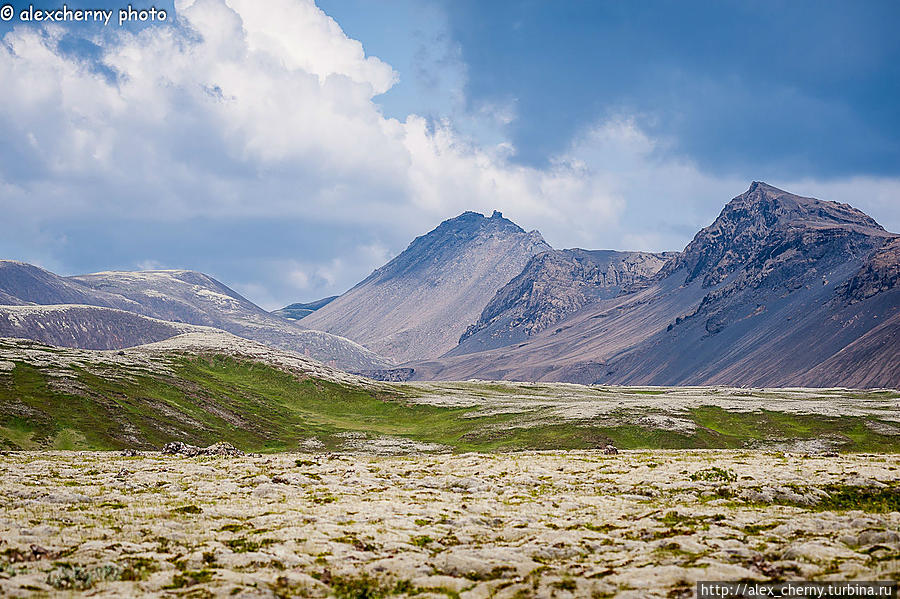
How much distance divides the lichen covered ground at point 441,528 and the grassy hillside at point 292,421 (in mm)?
43011

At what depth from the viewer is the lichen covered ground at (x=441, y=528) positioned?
21.5 meters

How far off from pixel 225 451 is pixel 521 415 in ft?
254

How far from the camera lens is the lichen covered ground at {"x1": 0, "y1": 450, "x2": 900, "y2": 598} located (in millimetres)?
21500

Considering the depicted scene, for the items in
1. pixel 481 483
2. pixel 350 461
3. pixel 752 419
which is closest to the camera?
pixel 481 483

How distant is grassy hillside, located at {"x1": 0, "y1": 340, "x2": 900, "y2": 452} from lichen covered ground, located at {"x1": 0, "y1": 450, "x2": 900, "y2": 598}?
43011 millimetres

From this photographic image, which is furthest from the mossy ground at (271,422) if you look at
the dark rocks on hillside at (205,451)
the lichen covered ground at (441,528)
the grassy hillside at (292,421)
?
the lichen covered ground at (441,528)

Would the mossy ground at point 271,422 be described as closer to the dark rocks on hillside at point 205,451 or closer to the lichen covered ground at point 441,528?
the dark rocks on hillside at point 205,451

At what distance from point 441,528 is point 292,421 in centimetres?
9926

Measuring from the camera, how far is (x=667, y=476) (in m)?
44.0

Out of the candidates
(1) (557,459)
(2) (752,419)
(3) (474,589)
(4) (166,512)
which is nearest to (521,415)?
(2) (752,419)

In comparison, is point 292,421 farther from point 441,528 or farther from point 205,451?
point 441,528

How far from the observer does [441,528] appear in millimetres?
30062

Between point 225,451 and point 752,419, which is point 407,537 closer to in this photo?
point 225,451

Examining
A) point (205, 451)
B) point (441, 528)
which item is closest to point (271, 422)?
point (205, 451)
